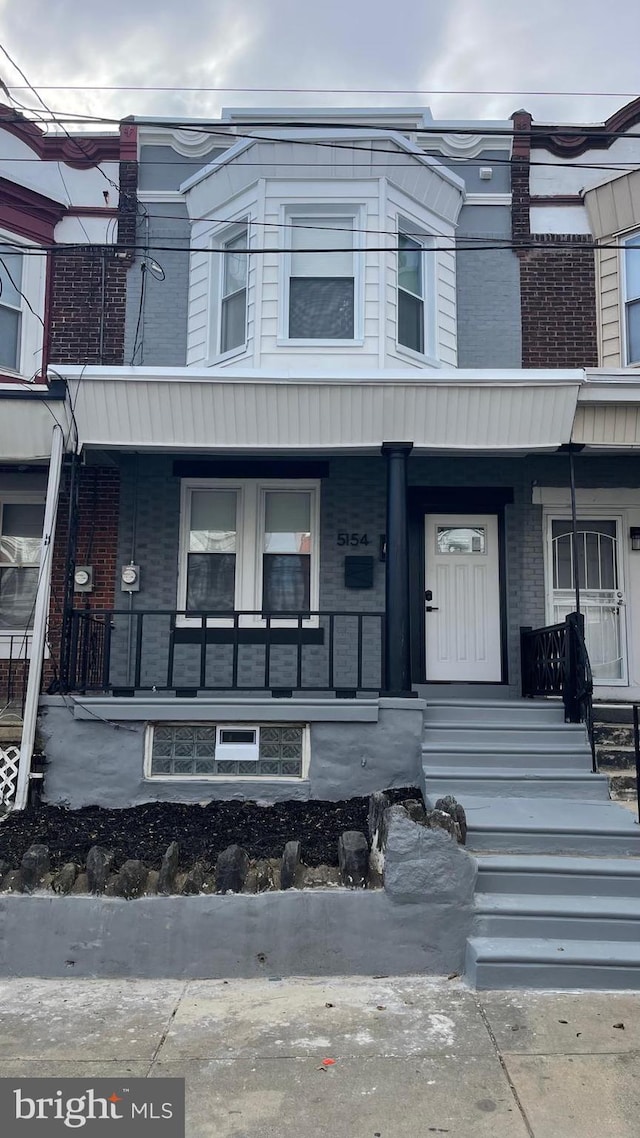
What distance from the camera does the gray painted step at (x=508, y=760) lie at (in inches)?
260

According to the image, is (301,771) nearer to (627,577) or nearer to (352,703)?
(352,703)

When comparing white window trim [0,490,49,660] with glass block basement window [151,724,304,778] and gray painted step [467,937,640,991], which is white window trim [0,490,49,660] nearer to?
glass block basement window [151,724,304,778]

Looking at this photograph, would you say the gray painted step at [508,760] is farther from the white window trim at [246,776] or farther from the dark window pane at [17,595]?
the dark window pane at [17,595]

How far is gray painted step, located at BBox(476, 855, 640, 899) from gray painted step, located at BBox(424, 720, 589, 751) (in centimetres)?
180

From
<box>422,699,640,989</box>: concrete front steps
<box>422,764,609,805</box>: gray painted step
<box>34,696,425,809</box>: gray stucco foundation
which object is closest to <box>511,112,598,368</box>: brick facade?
<box>422,699,640,989</box>: concrete front steps

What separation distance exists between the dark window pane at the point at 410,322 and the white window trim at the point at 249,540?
190 cm

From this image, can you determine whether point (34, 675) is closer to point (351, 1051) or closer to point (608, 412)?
point (351, 1051)

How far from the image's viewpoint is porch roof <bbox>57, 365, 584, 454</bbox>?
7406mm

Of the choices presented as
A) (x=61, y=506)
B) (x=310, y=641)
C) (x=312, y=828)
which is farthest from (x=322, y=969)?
(x=61, y=506)

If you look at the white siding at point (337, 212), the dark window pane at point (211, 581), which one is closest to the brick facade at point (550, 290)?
the white siding at point (337, 212)

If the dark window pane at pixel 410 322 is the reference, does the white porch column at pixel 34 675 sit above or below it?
below

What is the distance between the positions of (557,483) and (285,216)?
13.8 ft

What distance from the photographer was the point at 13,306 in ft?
31.4

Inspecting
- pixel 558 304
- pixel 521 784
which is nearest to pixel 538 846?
pixel 521 784
